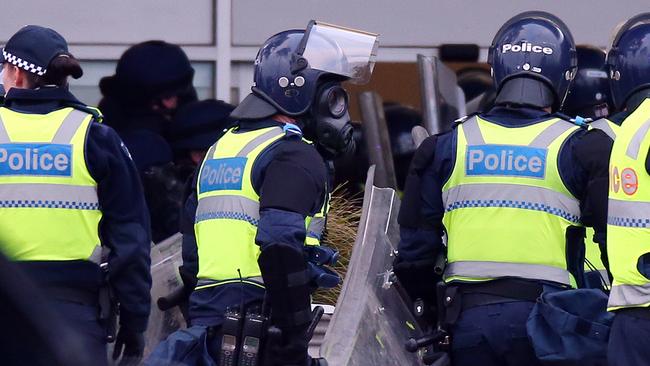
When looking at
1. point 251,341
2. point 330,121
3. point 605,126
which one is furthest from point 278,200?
point 605,126

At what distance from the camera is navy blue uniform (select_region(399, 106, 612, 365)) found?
182 inches

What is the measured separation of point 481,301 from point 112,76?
4.08 meters

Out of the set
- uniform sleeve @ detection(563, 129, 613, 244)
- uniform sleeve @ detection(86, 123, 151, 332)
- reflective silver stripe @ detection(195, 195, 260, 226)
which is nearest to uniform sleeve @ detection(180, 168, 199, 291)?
uniform sleeve @ detection(86, 123, 151, 332)

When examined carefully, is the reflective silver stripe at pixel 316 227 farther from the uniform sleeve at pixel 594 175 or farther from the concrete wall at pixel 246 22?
the concrete wall at pixel 246 22

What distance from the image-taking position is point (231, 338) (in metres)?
4.59

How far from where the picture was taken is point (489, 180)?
4797 mm

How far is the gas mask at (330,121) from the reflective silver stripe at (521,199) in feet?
1.69

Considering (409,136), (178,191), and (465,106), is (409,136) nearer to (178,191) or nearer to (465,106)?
(465,106)

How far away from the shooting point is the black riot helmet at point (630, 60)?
4527mm

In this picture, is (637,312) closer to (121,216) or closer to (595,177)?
(595,177)

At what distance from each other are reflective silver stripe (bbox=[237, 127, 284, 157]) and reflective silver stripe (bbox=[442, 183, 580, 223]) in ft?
2.29

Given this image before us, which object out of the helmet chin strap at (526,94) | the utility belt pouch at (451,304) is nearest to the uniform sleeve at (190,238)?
the utility belt pouch at (451,304)

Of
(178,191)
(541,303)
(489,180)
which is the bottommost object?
(178,191)

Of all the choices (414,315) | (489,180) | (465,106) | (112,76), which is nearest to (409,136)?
(465,106)
